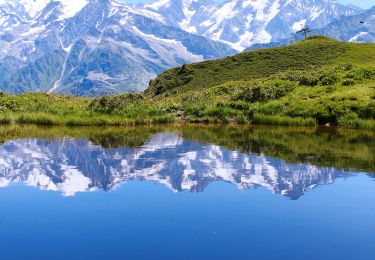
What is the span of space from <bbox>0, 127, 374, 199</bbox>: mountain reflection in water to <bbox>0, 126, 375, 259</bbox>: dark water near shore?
0.07 m

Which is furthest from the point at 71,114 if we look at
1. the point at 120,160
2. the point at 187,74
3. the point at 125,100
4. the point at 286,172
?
the point at 187,74

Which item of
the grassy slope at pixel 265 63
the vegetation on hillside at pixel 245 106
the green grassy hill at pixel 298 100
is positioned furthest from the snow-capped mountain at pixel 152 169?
the grassy slope at pixel 265 63

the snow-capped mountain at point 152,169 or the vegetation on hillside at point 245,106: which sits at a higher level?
the vegetation on hillside at point 245,106

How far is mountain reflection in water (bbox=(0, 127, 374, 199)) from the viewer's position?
26328 mm

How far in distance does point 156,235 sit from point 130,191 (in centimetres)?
710

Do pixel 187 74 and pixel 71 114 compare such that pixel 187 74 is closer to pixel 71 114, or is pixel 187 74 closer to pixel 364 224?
pixel 71 114

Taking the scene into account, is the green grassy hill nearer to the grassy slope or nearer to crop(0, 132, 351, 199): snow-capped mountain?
the grassy slope

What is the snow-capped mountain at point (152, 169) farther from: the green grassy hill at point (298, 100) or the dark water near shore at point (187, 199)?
the green grassy hill at point (298, 100)

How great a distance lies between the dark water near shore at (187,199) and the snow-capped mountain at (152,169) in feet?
0.21

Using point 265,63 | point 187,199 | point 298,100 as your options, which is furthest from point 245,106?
point 265,63

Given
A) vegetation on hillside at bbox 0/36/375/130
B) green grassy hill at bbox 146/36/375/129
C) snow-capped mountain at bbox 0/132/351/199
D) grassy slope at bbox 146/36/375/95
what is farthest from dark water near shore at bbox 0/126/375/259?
grassy slope at bbox 146/36/375/95

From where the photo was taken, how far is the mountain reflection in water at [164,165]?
2633 cm

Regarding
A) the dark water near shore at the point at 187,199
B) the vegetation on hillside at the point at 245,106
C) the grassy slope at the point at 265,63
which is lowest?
the dark water near shore at the point at 187,199

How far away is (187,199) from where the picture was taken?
2309 cm
